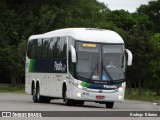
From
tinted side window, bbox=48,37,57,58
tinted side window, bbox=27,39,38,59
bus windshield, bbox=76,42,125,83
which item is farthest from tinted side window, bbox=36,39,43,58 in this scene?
bus windshield, bbox=76,42,125,83

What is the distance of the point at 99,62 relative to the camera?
2905cm

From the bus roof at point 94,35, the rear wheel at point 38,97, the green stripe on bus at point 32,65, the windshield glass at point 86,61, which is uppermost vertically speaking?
the bus roof at point 94,35

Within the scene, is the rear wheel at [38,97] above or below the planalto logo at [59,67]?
below

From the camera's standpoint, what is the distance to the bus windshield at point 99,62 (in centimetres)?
2891

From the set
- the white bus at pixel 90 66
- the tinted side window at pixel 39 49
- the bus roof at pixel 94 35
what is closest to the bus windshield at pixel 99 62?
the white bus at pixel 90 66

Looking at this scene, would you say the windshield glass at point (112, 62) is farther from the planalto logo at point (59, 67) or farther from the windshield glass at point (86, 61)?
the planalto logo at point (59, 67)

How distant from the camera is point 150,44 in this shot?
2003 inches

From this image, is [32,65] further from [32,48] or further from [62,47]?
[62,47]

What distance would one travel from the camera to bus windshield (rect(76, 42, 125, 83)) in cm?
2891

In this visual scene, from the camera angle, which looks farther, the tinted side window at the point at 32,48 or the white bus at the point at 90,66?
the tinted side window at the point at 32,48

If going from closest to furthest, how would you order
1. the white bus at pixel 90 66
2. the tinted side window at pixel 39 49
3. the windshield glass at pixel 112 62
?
1. the white bus at pixel 90 66
2. the windshield glass at pixel 112 62
3. the tinted side window at pixel 39 49

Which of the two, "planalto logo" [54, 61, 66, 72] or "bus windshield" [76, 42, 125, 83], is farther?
"planalto logo" [54, 61, 66, 72]

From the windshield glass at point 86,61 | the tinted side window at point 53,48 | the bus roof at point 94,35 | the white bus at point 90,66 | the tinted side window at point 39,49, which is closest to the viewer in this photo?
the white bus at point 90,66

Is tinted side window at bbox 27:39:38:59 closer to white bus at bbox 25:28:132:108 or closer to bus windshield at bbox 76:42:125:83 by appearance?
white bus at bbox 25:28:132:108
